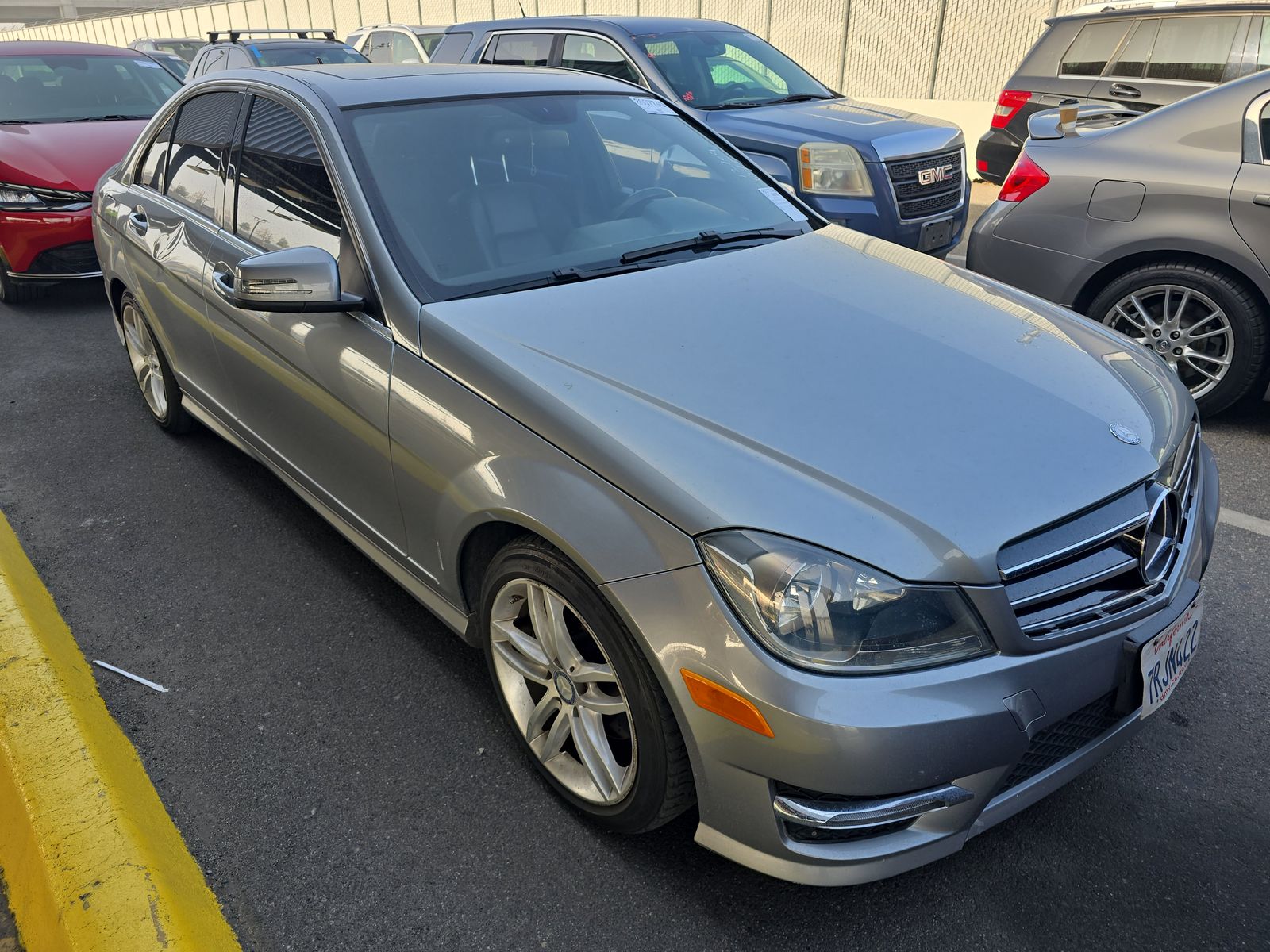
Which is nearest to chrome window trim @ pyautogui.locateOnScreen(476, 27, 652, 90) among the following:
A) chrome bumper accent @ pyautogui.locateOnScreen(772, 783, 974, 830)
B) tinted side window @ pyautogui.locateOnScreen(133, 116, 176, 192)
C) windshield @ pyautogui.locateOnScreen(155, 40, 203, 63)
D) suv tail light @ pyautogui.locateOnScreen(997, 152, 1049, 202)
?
suv tail light @ pyautogui.locateOnScreen(997, 152, 1049, 202)

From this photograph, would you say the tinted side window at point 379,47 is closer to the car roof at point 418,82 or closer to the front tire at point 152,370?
the front tire at point 152,370

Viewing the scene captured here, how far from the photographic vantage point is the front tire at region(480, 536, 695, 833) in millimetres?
2043

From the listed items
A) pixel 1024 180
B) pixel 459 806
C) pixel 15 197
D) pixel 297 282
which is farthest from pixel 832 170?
pixel 15 197

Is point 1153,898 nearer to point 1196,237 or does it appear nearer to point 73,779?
point 73,779

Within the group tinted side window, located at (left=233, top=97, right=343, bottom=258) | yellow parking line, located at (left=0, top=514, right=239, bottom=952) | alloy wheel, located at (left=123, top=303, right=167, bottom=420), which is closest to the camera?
yellow parking line, located at (left=0, top=514, right=239, bottom=952)

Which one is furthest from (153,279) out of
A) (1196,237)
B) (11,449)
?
(1196,237)

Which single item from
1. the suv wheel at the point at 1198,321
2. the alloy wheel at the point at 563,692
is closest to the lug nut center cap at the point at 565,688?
the alloy wheel at the point at 563,692

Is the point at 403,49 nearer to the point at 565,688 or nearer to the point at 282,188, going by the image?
the point at 282,188

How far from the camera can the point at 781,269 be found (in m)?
2.91

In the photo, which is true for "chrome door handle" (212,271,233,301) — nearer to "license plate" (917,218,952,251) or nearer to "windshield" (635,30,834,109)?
"license plate" (917,218,952,251)

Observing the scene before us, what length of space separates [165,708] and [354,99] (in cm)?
197

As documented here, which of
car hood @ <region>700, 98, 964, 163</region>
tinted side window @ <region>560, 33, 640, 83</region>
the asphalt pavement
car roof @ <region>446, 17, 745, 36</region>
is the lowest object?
the asphalt pavement

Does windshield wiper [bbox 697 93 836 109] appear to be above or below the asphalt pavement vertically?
above

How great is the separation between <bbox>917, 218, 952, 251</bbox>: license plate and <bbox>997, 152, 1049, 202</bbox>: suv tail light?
4.56 ft
